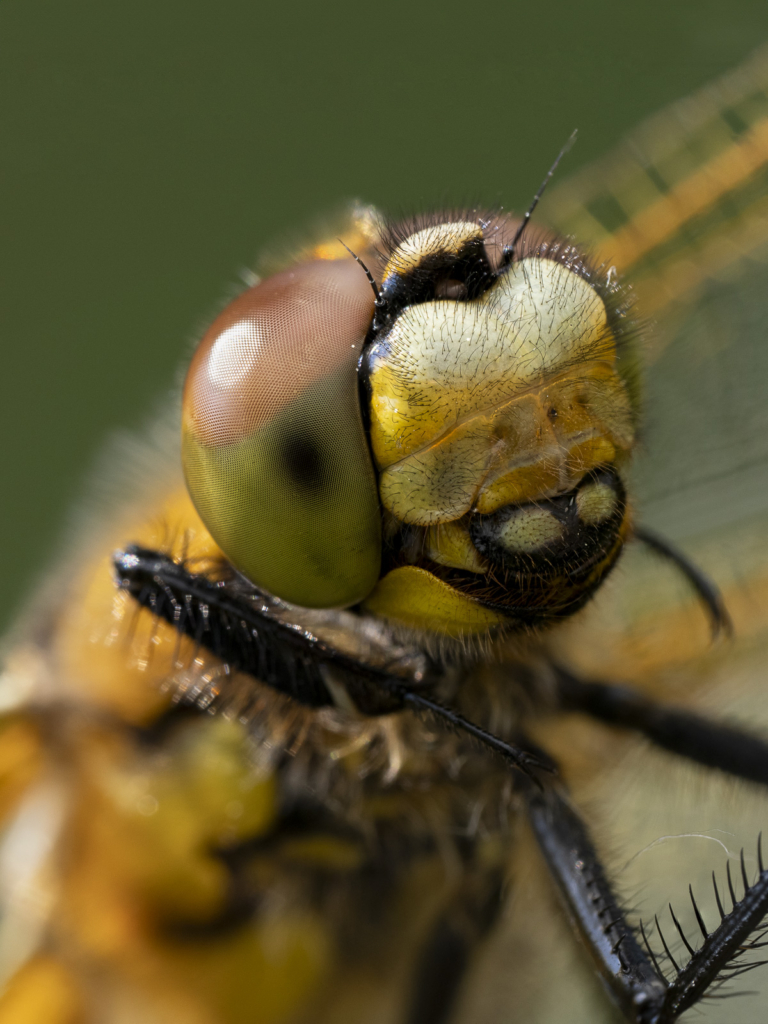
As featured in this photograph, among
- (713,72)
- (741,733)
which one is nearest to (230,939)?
(741,733)

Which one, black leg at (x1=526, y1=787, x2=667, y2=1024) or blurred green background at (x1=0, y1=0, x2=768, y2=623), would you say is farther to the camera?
blurred green background at (x1=0, y1=0, x2=768, y2=623)

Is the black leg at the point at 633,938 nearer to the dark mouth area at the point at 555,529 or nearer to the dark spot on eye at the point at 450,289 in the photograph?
the dark mouth area at the point at 555,529

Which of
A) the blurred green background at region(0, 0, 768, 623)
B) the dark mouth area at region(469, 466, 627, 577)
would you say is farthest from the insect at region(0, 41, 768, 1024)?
the blurred green background at region(0, 0, 768, 623)

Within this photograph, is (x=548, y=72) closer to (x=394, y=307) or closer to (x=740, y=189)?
(x=740, y=189)

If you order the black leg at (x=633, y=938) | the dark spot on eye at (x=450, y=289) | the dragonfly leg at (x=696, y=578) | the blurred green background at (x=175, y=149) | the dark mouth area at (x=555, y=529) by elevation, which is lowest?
the black leg at (x=633, y=938)

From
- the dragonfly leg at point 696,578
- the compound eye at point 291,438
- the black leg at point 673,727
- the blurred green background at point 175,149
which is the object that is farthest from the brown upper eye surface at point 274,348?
the blurred green background at point 175,149

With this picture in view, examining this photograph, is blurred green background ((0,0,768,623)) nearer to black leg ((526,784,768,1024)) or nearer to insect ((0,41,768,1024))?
insect ((0,41,768,1024))

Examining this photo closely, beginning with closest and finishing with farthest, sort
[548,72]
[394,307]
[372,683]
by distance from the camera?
1. [394,307]
2. [372,683]
3. [548,72]
